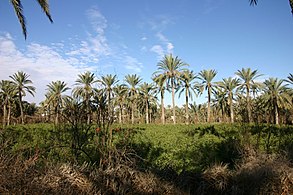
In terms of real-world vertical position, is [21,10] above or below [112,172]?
above

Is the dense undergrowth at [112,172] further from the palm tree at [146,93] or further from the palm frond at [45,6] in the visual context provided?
the palm tree at [146,93]

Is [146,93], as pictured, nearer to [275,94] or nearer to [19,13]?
[275,94]

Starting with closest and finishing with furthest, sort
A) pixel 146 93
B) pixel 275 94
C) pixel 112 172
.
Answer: pixel 112 172
pixel 275 94
pixel 146 93

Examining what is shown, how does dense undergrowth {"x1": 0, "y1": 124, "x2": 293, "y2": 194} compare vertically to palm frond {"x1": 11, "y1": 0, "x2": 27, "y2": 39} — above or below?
below

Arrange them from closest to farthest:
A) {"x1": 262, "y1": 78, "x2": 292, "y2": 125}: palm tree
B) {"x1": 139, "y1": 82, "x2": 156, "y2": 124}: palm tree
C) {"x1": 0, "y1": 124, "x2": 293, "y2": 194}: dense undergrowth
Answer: {"x1": 0, "y1": 124, "x2": 293, "y2": 194}: dense undergrowth → {"x1": 262, "y1": 78, "x2": 292, "y2": 125}: palm tree → {"x1": 139, "y1": 82, "x2": 156, "y2": 124}: palm tree

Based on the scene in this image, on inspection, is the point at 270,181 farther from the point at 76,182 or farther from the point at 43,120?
the point at 43,120

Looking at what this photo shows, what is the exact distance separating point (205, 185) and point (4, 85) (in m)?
41.2

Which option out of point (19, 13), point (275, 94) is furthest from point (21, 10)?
point (275, 94)

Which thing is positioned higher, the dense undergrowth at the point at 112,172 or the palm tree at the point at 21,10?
the palm tree at the point at 21,10

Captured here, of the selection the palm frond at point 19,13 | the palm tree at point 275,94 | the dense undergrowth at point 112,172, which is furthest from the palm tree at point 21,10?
the palm tree at point 275,94

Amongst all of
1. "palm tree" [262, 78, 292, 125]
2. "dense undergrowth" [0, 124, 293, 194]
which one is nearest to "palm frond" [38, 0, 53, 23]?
"dense undergrowth" [0, 124, 293, 194]

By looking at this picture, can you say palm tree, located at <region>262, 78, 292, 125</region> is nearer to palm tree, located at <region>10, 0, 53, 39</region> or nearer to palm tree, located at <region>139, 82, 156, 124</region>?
palm tree, located at <region>139, 82, 156, 124</region>

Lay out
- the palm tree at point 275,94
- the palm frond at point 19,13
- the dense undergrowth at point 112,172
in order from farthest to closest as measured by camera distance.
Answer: the palm tree at point 275,94, the palm frond at point 19,13, the dense undergrowth at point 112,172

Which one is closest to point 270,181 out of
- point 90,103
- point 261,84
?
point 90,103
